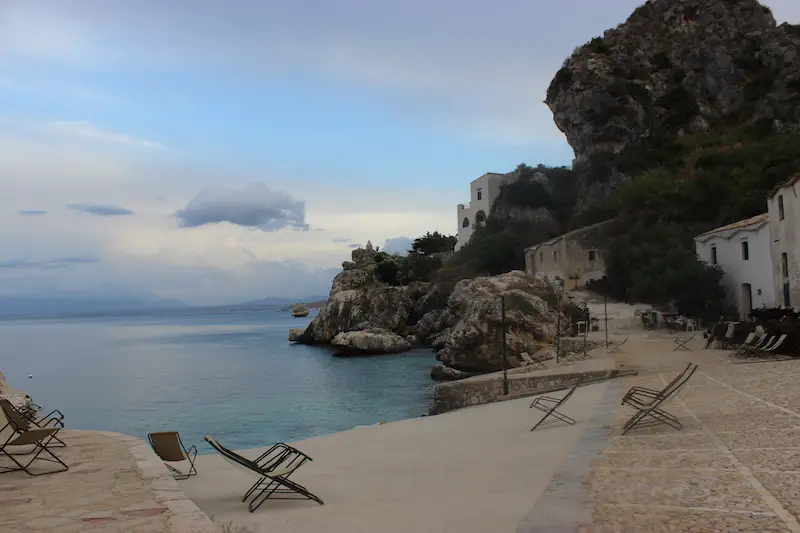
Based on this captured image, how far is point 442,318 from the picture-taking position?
51781mm

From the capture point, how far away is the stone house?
49.4m

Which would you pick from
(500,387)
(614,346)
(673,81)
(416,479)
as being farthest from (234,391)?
(673,81)

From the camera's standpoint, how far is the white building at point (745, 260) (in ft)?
95.2

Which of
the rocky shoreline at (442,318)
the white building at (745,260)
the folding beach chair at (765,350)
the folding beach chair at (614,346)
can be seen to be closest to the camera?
the folding beach chair at (765,350)

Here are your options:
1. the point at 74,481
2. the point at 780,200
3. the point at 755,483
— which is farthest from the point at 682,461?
the point at 780,200

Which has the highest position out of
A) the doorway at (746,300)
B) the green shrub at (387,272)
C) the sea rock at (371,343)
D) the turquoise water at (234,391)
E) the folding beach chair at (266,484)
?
the green shrub at (387,272)

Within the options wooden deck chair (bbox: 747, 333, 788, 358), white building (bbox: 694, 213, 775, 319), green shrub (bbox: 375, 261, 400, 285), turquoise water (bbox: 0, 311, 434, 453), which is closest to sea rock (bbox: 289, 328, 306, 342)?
turquoise water (bbox: 0, 311, 434, 453)

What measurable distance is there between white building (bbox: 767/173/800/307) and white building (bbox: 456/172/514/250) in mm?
41793

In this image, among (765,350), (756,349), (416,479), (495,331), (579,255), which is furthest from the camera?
(579,255)

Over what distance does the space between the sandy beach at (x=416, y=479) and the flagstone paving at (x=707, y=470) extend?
2.56ft

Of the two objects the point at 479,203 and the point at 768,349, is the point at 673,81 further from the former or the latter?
the point at 768,349

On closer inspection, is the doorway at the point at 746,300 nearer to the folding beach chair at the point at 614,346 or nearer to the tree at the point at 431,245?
the folding beach chair at the point at 614,346

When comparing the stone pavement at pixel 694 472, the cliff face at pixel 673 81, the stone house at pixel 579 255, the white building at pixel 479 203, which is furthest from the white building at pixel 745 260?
the white building at pixel 479 203

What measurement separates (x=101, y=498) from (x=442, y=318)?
46.6 meters
